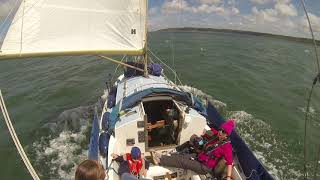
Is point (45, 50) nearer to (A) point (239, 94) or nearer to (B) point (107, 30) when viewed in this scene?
(B) point (107, 30)

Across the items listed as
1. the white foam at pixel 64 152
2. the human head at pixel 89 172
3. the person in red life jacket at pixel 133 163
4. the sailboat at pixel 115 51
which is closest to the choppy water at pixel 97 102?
the white foam at pixel 64 152

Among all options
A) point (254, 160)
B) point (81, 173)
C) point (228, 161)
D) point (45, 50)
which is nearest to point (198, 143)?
point (228, 161)

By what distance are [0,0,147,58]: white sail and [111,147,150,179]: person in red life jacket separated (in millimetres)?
4042

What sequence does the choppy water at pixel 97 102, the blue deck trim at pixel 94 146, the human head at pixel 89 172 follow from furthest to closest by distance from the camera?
1. the choppy water at pixel 97 102
2. the blue deck trim at pixel 94 146
3. the human head at pixel 89 172

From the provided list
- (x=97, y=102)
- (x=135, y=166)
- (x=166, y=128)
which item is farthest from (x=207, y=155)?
(x=97, y=102)

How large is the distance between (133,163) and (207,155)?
8.40 feet

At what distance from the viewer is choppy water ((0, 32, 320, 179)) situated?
13.9 m

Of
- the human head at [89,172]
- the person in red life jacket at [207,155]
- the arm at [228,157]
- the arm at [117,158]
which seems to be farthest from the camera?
the arm at [117,158]

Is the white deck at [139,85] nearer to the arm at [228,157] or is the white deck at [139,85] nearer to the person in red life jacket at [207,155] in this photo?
the person in red life jacket at [207,155]

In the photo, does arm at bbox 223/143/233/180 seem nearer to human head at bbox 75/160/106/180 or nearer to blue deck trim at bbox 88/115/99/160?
blue deck trim at bbox 88/115/99/160

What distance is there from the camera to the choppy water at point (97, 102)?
45.8 ft

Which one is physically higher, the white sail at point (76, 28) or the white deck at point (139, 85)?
the white sail at point (76, 28)

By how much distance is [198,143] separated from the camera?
9930mm

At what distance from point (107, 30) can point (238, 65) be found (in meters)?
27.6
